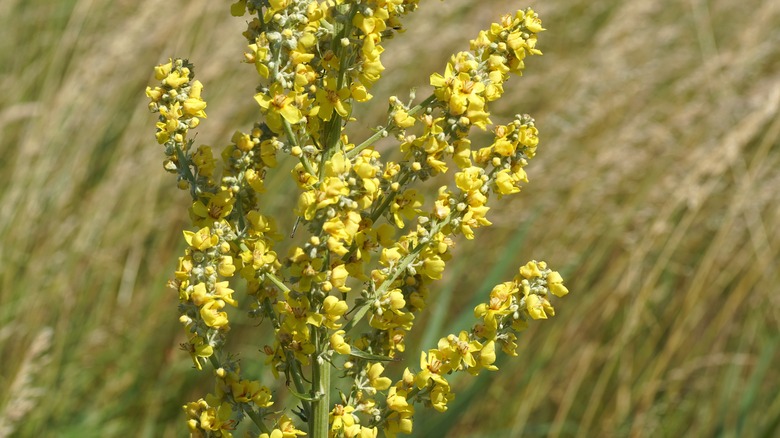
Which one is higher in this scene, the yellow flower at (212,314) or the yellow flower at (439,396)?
the yellow flower at (439,396)

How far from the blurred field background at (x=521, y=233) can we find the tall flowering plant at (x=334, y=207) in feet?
5.06

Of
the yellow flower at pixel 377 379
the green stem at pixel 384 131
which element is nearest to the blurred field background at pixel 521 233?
the yellow flower at pixel 377 379

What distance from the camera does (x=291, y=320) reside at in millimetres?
1667

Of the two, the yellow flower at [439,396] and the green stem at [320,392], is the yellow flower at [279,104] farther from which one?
the yellow flower at [439,396]

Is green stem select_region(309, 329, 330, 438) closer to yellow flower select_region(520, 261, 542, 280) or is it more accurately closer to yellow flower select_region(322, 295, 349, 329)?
yellow flower select_region(322, 295, 349, 329)

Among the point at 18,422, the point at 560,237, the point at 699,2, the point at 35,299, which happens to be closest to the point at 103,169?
the point at 35,299

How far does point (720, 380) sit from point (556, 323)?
A: 30.7 inches

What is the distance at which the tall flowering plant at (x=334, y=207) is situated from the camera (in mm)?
1618

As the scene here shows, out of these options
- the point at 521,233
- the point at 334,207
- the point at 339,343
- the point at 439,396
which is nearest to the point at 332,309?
the point at 339,343

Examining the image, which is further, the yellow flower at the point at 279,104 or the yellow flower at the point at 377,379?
the yellow flower at the point at 377,379

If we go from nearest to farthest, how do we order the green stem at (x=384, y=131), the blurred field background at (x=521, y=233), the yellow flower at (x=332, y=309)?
1. the yellow flower at (x=332, y=309)
2. the green stem at (x=384, y=131)
3. the blurred field background at (x=521, y=233)

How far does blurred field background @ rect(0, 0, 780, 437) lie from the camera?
366 cm

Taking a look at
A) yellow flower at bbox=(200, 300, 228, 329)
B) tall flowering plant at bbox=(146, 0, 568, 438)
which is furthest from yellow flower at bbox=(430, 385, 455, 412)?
yellow flower at bbox=(200, 300, 228, 329)

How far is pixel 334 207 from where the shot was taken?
62.7 inches
